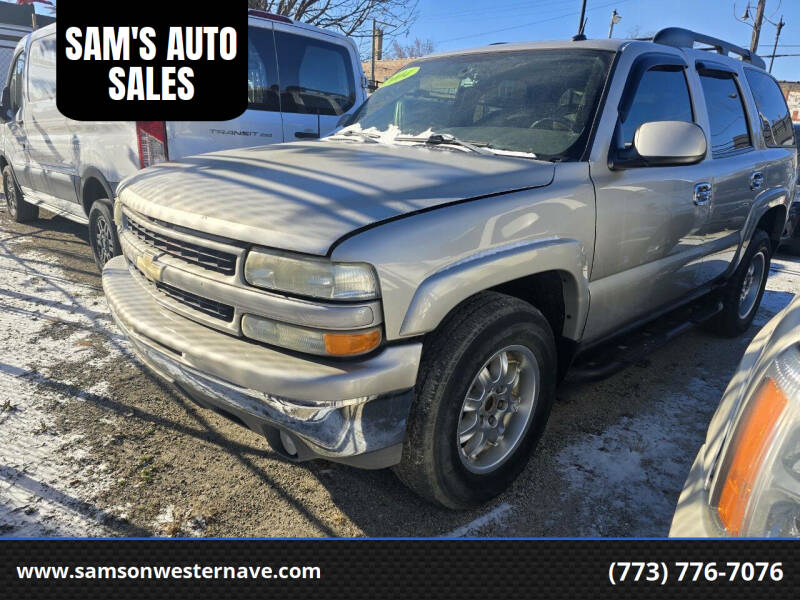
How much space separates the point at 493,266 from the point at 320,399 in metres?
0.79

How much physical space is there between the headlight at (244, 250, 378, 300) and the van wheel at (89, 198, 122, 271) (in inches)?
125

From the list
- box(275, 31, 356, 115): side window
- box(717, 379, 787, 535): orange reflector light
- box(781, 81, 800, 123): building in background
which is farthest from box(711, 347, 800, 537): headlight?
box(781, 81, 800, 123): building in background

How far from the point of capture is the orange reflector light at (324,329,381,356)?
1.82m

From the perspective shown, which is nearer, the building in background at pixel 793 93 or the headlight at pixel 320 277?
the headlight at pixel 320 277

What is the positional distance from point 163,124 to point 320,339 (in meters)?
3.09

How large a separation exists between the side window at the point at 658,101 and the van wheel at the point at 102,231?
147 inches

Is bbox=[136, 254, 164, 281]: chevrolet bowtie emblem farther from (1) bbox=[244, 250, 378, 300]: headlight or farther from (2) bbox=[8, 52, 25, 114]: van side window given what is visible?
(2) bbox=[8, 52, 25, 114]: van side window

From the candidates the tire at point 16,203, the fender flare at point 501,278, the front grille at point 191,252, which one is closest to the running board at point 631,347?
the fender flare at point 501,278

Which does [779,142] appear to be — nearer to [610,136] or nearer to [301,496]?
[610,136]

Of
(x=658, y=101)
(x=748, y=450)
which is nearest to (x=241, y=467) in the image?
(x=748, y=450)

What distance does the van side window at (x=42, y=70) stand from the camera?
5516 millimetres

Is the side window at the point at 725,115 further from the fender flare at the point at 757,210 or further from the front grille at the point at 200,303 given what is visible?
the front grille at the point at 200,303

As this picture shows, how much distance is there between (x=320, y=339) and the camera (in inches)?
72.0

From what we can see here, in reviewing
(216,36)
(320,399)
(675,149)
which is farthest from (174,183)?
(216,36)
